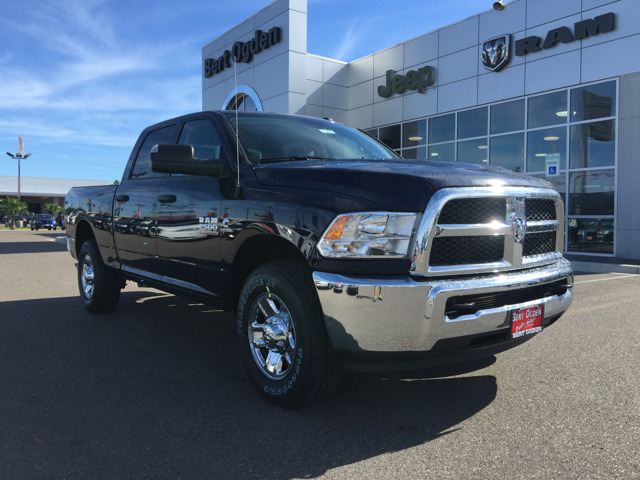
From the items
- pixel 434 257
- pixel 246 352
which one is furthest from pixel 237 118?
pixel 434 257

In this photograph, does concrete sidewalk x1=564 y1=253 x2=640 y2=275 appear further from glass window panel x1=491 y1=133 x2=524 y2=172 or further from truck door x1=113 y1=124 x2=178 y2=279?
truck door x1=113 y1=124 x2=178 y2=279

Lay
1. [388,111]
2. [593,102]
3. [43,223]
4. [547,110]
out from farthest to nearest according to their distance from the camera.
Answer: [43,223] → [388,111] → [547,110] → [593,102]

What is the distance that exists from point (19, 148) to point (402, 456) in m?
74.0

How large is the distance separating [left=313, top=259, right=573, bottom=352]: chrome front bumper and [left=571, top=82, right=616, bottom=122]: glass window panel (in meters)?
13.2

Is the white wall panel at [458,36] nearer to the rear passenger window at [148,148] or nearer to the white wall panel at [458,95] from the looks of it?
the white wall panel at [458,95]

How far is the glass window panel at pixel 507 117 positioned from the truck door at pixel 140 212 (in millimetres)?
13089

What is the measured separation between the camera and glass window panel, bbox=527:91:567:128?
577 inches

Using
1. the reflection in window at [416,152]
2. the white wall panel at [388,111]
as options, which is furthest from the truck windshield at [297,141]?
the white wall panel at [388,111]

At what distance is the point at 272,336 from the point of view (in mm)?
3170

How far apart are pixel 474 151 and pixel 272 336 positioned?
1523 cm

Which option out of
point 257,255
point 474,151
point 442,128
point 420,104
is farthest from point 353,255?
point 420,104

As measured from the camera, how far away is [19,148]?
65.2 metres

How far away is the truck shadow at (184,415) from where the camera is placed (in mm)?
2531

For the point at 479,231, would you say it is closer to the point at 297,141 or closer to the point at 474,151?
the point at 297,141
